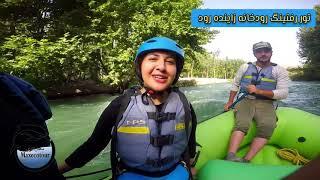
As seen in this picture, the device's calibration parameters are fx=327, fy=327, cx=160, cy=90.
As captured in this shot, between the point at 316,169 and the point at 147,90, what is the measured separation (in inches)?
61.9

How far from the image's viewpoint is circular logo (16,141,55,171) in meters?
0.87

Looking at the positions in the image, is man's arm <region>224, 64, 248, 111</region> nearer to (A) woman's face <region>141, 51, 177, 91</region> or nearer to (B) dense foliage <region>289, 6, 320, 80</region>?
(A) woman's face <region>141, 51, 177, 91</region>

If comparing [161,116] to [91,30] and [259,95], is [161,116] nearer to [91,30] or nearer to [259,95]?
[259,95]

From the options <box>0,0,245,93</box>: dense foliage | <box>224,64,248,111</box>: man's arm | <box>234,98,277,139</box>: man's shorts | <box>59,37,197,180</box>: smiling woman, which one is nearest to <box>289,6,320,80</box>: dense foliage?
<box>0,0,245,93</box>: dense foliage

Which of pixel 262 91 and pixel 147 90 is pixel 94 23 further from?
pixel 147 90

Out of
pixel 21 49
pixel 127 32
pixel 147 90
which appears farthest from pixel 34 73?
pixel 147 90

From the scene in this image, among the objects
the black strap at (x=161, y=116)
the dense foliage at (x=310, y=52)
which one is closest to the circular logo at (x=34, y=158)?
the black strap at (x=161, y=116)

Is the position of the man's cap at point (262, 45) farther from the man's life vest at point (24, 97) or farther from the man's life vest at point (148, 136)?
the man's life vest at point (24, 97)

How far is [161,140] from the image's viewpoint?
1940 mm

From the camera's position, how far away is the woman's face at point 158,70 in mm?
1963

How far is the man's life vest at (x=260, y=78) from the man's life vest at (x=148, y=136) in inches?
88.8

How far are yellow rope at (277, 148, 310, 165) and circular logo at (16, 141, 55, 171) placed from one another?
3.23 metres

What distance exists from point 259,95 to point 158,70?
235 cm

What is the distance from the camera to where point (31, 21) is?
16078 millimetres
